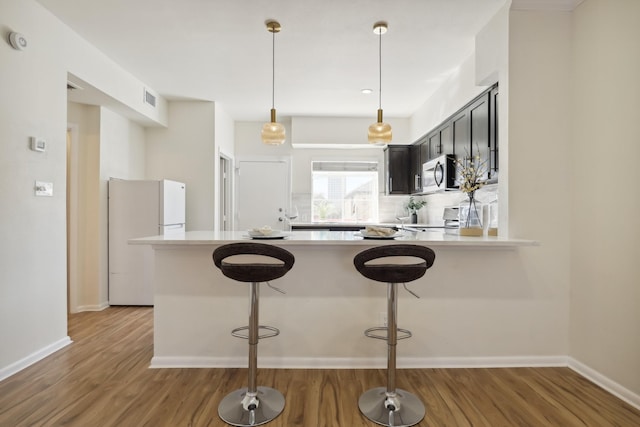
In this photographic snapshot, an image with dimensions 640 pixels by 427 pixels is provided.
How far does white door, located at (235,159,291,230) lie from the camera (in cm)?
564

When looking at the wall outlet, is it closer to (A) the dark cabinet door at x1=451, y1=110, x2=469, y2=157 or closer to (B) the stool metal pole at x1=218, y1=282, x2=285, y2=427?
(B) the stool metal pole at x1=218, y1=282, x2=285, y2=427

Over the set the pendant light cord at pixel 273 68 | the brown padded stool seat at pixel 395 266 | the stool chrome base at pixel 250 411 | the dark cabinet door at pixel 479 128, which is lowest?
the stool chrome base at pixel 250 411

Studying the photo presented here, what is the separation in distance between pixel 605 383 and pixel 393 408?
4.57 feet

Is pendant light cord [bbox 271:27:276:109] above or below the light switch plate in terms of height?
above

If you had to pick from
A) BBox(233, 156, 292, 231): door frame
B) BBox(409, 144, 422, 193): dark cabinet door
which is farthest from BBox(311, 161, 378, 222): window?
BBox(409, 144, 422, 193): dark cabinet door

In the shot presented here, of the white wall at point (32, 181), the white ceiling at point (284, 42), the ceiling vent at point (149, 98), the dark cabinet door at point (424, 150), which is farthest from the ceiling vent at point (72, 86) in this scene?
the dark cabinet door at point (424, 150)

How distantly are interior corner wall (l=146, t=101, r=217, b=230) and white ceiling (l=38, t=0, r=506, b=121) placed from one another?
0.29 m

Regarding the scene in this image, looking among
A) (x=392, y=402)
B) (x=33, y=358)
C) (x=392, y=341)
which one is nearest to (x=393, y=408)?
(x=392, y=402)

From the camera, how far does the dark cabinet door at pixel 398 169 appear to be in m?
5.18

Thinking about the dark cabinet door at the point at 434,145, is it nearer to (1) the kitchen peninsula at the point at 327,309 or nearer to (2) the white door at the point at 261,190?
(1) the kitchen peninsula at the point at 327,309

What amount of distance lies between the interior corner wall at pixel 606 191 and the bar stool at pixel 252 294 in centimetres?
195

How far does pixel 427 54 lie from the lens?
3.20 metres

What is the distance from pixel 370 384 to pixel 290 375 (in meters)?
0.52

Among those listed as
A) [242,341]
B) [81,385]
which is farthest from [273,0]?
[81,385]
